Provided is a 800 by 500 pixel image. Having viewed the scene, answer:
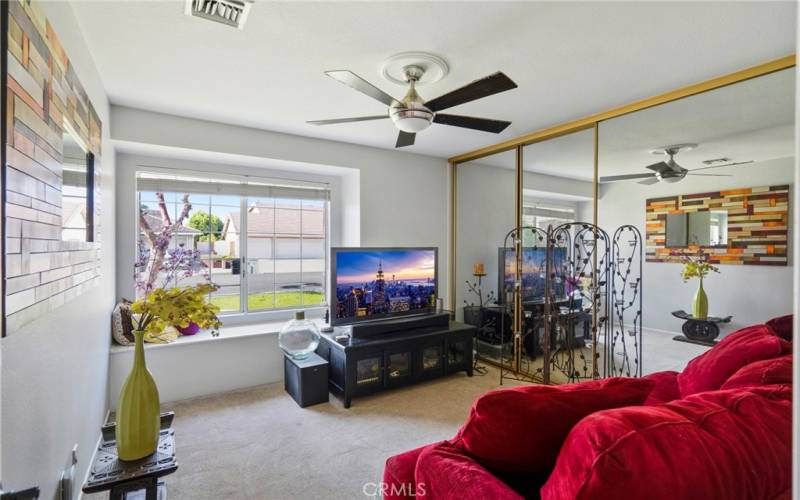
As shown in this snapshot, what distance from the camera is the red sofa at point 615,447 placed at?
2.27 ft

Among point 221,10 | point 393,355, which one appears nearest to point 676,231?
point 393,355

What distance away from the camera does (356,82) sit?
193 centimetres

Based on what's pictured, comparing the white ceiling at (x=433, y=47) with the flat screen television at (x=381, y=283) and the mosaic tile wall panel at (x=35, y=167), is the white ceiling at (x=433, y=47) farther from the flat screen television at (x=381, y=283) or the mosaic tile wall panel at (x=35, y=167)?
the flat screen television at (x=381, y=283)

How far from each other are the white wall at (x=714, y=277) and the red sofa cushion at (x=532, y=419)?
197 cm

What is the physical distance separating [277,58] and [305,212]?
229cm

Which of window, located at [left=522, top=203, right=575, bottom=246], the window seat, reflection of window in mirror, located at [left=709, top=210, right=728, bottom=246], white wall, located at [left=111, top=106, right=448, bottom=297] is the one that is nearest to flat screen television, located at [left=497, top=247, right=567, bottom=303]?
window, located at [left=522, top=203, right=575, bottom=246]

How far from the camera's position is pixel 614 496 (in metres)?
0.68

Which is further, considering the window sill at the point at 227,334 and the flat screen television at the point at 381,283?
the flat screen television at the point at 381,283

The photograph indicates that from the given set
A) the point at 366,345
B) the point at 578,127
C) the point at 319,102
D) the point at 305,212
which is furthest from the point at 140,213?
the point at 578,127

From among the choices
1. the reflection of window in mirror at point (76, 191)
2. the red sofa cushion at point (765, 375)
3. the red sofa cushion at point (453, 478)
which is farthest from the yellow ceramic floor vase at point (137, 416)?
the red sofa cushion at point (765, 375)

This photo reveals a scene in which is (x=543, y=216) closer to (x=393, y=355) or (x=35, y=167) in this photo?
(x=393, y=355)

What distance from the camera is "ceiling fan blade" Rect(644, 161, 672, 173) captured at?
2807mm

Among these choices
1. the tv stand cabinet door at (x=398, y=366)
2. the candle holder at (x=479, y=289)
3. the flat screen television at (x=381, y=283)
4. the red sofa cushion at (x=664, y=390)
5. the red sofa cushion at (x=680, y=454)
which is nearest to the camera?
the red sofa cushion at (x=680, y=454)

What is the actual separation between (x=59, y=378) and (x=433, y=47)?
2351 millimetres
